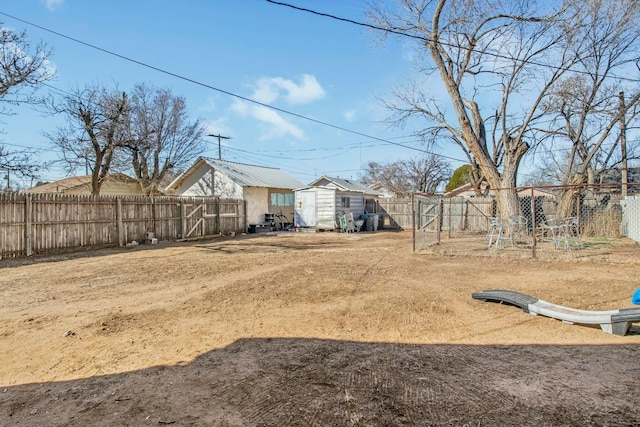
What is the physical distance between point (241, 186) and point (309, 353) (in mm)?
18487

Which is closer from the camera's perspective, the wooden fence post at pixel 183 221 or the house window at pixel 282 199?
the wooden fence post at pixel 183 221

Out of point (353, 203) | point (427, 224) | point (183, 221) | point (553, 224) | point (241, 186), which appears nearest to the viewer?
point (553, 224)

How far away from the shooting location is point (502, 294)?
522 centimetres

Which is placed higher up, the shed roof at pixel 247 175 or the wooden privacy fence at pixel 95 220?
the shed roof at pixel 247 175

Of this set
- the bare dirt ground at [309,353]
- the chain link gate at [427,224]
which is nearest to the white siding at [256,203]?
the chain link gate at [427,224]

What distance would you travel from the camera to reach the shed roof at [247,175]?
2198cm

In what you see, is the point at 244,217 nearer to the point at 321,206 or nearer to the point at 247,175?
the point at 321,206

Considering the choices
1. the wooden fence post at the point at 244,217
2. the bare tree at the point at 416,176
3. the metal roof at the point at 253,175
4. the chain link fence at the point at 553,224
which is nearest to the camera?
the chain link fence at the point at 553,224

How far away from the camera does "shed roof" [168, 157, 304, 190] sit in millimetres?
21984

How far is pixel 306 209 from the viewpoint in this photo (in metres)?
20.7

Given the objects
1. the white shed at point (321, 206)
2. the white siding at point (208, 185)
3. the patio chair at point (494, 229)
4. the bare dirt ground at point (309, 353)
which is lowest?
the bare dirt ground at point (309, 353)

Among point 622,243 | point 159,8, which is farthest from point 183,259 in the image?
point 622,243

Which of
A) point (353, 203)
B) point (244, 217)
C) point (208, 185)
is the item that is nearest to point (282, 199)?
point (208, 185)

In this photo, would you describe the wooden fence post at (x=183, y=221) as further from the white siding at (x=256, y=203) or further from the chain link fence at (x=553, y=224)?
the chain link fence at (x=553, y=224)
